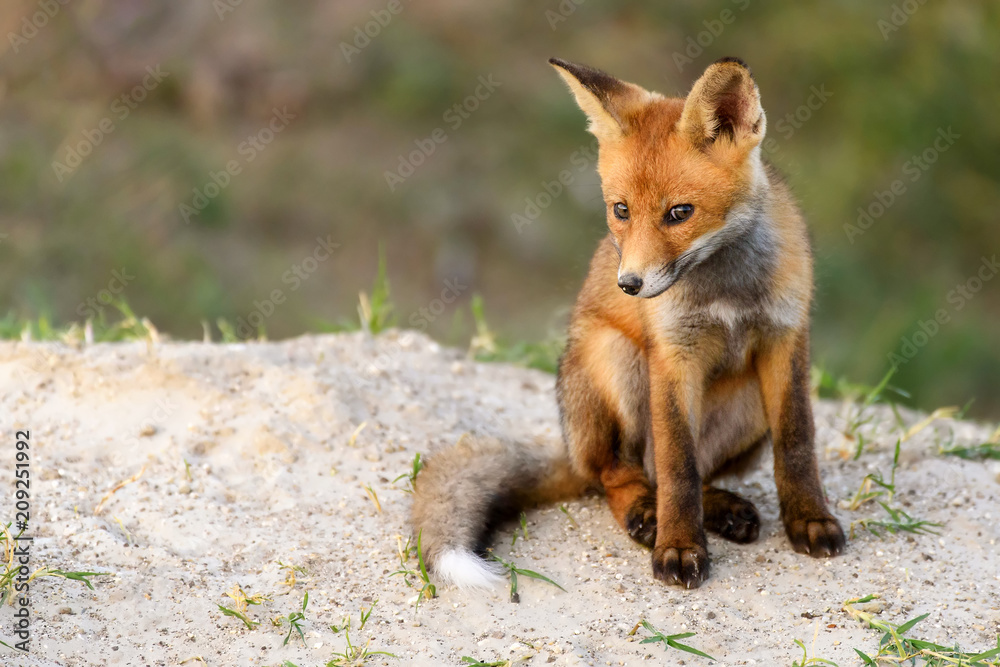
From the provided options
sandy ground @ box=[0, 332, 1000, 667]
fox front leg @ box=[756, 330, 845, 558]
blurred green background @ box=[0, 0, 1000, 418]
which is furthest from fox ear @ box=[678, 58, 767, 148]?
blurred green background @ box=[0, 0, 1000, 418]

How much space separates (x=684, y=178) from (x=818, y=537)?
1303 millimetres

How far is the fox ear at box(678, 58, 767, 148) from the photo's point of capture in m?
3.08

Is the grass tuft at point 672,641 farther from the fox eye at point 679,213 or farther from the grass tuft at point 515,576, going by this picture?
the fox eye at point 679,213

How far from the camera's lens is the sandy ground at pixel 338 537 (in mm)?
3008

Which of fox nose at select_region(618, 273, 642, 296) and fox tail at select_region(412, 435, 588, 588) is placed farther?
fox tail at select_region(412, 435, 588, 588)

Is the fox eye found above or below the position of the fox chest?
above

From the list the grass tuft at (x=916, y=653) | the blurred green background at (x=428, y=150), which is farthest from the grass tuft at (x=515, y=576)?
the blurred green background at (x=428, y=150)

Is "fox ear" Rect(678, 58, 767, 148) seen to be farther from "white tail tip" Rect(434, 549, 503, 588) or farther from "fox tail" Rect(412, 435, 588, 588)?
"white tail tip" Rect(434, 549, 503, 588)

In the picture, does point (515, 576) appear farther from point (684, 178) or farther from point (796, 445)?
point (684, 178)

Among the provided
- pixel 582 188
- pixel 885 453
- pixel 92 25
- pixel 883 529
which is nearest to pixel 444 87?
pixel 582 188

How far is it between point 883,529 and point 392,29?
8711 mm

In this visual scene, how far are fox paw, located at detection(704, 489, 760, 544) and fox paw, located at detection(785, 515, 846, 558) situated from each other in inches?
6.6

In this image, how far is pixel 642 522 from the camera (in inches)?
141

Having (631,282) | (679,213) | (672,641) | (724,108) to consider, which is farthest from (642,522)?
(724,108)
